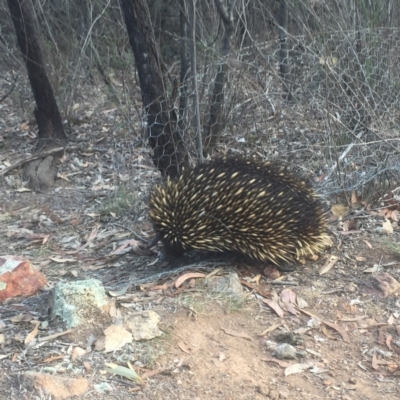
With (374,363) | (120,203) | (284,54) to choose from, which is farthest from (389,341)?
(284,54)

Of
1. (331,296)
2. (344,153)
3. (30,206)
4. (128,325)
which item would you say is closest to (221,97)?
(344,153)

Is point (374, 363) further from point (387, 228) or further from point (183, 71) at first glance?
point (183, 71)

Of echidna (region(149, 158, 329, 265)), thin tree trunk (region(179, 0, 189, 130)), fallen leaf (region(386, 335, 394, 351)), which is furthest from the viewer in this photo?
thin tree trunk (region(179, 0, 189, 130))

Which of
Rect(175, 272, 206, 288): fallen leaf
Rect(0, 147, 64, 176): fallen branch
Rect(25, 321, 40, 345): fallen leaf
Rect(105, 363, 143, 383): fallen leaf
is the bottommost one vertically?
Rect(175, 272, 206, 288): fallen leaf

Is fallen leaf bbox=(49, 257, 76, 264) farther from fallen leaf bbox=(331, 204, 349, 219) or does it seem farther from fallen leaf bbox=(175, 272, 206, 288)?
fallen leaf bbox=(331, 204, 349, 219)

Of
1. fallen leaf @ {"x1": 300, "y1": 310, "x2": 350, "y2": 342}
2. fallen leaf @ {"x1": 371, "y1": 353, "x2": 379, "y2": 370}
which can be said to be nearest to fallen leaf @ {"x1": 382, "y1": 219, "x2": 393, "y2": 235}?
fallen leaf @ {"x1": 300, "y1": 310, "x2": 350, "y2": 342}

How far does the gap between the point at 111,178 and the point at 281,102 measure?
2.26m

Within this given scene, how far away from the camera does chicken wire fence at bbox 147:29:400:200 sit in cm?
446

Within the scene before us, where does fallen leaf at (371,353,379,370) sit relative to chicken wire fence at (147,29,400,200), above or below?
below

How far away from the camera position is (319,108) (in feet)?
14.8

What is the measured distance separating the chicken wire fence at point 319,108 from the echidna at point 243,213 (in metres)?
0.75

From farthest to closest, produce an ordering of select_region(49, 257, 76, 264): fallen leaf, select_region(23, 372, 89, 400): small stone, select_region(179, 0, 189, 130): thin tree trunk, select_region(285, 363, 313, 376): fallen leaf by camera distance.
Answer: select_region(179, 0, 189, 130): thin tree trunk
select_region(49, 257, 76, 264): fallen leaf
select_region(285, 363, 313, 376): fallen leaf
select_region(23, 372, 89, 400): small stone

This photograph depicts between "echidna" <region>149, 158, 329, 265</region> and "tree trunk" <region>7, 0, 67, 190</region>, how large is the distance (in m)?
2.82

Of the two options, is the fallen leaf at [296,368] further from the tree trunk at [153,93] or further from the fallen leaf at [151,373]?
the tree trunk at [153,93]
